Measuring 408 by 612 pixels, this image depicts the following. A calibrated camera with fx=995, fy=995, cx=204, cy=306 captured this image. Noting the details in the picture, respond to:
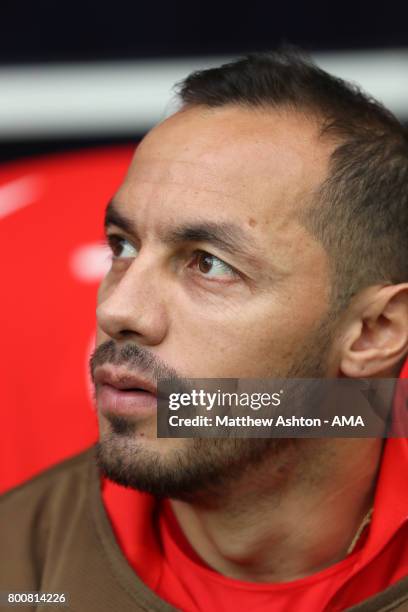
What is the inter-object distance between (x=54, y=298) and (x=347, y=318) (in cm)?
37

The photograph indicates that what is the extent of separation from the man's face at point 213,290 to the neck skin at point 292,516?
46 millimetres

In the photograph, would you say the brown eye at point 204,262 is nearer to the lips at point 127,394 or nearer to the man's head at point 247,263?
the man's head at point 247,263

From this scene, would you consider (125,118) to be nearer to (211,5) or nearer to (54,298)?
(211,5)

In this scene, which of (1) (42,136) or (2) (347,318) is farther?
(1) (42,136)

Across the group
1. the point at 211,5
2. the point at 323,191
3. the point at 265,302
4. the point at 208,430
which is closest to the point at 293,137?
the point at 323,191

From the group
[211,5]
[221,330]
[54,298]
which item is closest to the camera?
[221,330]

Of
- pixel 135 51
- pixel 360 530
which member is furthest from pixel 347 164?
pixel 135 51

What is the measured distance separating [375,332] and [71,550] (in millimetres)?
371

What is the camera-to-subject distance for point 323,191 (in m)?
0.94

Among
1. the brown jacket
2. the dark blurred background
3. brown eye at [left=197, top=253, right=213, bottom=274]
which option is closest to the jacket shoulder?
the brown jacket

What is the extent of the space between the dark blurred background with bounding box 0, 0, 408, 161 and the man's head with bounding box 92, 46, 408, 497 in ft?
2.83

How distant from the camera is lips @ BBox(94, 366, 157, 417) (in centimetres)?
90

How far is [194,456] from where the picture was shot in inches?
36.0

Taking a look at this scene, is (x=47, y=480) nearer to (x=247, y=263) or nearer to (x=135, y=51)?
(x=247, y=263)
